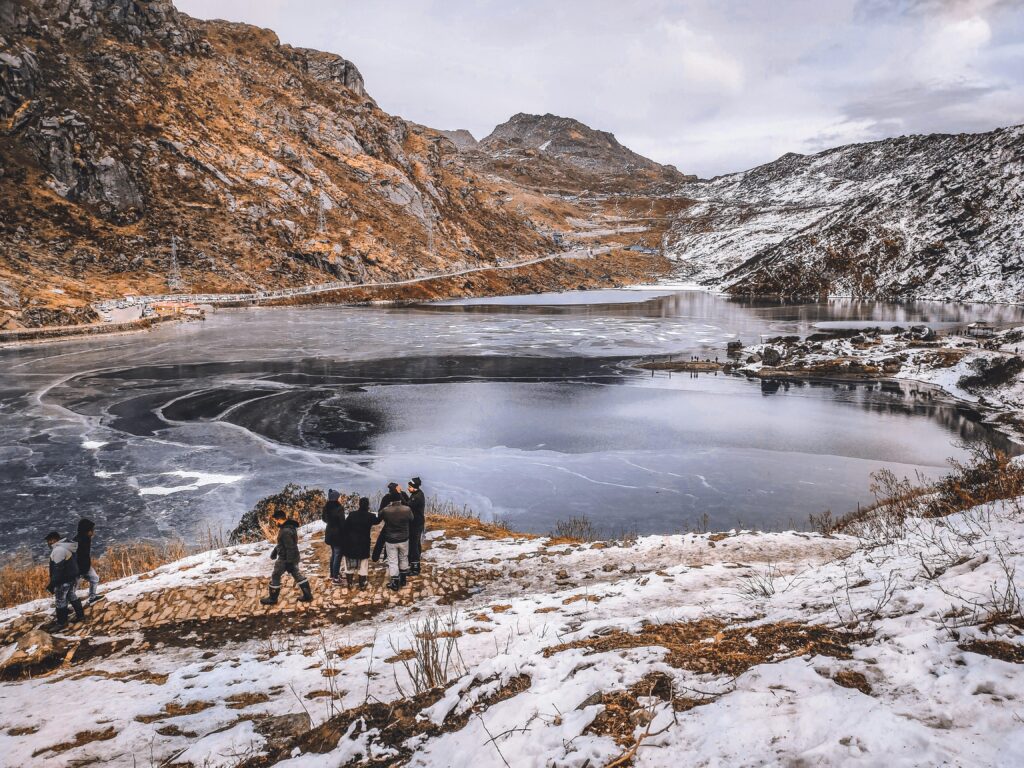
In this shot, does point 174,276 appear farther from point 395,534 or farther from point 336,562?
point 395,534

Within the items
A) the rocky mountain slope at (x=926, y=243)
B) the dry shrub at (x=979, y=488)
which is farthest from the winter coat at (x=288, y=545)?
the rocky mountain slope at (x=926, y=243)

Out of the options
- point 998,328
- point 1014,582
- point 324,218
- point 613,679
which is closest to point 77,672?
point 613,679

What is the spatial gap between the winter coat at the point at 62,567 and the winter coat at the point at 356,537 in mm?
3901

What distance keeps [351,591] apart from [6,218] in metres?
79.1

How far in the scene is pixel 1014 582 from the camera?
4.85 m

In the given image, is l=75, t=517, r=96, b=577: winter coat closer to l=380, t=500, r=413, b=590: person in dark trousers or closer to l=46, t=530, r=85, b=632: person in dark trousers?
l=46, t=530, r=85, b=632: person in dark trousers

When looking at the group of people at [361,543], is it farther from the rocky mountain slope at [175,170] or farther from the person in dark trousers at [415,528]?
the rocky mountain slope at [175,170]

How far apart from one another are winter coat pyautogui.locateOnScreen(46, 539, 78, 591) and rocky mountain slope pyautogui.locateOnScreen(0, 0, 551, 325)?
5039 cm

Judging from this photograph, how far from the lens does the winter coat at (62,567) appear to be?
865 centimetres

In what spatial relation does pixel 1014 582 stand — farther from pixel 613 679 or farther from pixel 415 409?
pixel 415 409

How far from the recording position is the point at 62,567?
341 inches

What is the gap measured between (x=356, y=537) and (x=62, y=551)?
4.27 m

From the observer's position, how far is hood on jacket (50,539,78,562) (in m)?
8.67

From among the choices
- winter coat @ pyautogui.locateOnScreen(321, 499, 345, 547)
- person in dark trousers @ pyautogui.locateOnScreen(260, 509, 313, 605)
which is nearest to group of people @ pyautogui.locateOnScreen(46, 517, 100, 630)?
person in dark trousers @ pyautogui.locateOnScreen(260, 509, 313, 605)
